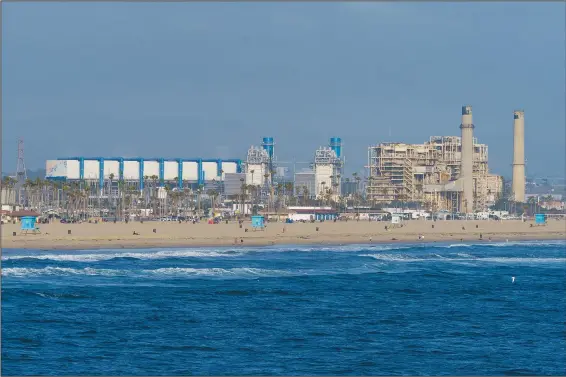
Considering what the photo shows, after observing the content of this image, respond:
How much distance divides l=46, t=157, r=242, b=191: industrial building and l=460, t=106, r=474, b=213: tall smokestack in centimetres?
3490

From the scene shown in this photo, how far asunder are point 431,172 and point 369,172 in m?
9.61

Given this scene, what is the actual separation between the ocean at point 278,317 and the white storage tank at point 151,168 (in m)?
92.7

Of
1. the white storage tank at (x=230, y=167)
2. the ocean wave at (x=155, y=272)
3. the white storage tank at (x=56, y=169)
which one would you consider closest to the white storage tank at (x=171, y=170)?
the white storage tank at (x=230, y=167)

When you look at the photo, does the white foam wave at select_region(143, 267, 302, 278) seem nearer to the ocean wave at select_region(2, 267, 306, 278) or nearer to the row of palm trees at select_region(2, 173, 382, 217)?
the ocean wave at select_region(2, 267, 306, 278)

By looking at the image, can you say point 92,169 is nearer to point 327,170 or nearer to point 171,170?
point 171,170

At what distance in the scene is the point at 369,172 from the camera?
156625 mm

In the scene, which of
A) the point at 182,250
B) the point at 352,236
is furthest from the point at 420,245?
the point at 182,250

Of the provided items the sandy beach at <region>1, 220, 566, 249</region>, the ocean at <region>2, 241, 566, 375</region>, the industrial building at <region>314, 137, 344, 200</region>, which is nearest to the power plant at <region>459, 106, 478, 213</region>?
the industrial building at <region>314, 137, 344, 200</region>

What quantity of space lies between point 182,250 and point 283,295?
31.4 metres

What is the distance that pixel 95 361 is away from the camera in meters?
27.2

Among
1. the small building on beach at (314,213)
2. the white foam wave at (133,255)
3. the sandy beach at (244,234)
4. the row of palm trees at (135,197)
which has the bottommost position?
the white foam wave at (133,255)

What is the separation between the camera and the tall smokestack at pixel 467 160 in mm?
149250

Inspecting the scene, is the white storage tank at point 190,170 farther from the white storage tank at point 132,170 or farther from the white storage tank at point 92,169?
the white storage tank at point 92,169

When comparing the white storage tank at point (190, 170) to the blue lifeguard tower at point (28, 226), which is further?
the white storage tank at point (190, 170)
